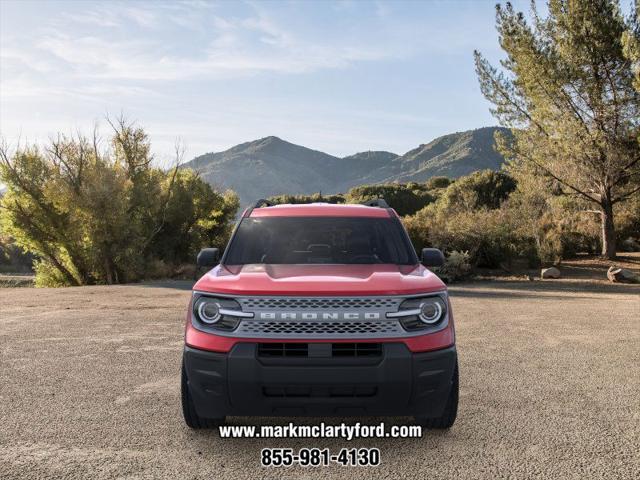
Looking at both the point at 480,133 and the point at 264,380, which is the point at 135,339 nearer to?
the point at 264,380

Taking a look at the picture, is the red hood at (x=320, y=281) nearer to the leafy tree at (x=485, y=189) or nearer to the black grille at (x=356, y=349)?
the black grille at (x=356, y=349)

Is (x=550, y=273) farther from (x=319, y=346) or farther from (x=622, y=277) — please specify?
(x=319, y=346)

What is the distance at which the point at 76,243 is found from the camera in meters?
26.3

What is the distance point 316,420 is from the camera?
475 centimetres

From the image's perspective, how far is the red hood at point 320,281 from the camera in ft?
12.4

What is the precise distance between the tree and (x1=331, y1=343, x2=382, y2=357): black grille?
2301 centimetres

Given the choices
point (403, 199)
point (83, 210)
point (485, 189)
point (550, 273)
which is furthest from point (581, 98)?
point (403, 199)

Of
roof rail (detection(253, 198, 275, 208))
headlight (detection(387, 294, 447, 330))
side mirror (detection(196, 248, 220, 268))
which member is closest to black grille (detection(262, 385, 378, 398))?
headlight (detection(387, 294, 447, 330))

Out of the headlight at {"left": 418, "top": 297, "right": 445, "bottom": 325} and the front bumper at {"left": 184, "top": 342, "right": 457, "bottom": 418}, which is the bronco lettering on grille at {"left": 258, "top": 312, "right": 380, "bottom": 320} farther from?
the headlight at {"left": 418, "top": 297, "right": 445, "bottom": 325}

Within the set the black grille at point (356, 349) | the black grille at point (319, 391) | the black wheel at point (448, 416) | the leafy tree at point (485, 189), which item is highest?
the leafy tree at point (485, 189)

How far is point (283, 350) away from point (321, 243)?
1.90m

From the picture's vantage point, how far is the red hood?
3.78 m

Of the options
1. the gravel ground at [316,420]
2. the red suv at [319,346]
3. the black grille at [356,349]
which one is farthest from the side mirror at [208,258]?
the black grille at [356,349]

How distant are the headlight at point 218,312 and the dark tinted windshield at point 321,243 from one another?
3.32ft
